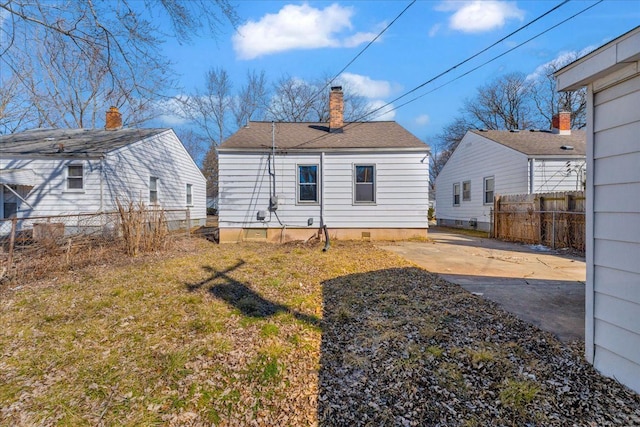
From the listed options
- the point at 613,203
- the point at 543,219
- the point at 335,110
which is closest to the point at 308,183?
the point at 335,110

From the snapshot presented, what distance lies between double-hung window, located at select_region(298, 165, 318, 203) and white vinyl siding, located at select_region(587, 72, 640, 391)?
8167 millimetres

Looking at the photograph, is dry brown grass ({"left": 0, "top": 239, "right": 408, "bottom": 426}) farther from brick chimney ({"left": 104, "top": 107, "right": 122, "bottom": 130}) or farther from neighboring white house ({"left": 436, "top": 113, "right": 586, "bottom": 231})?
brick chimney ({"left": 104, "top": 107, "right": 122, "bottom": 130})

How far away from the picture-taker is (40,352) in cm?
300

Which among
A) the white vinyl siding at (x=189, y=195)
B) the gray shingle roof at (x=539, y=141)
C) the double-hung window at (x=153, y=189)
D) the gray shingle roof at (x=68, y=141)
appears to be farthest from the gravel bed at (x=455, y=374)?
the white vinyl siding at (x=189, y=195)

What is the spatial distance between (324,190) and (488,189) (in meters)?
8.64

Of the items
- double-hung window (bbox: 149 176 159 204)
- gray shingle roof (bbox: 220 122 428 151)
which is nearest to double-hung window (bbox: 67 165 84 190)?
double-hung window (bbox: 149 176 159 204)

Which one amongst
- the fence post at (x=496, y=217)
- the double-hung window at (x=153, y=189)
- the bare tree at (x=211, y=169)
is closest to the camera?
the fence post at (x=496, y=217)

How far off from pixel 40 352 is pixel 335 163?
8.49 metres

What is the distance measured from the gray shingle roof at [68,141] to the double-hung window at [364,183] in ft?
29.8

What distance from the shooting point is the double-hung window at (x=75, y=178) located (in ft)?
36.9

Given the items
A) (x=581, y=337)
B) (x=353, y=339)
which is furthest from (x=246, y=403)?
(x=581, y=337)

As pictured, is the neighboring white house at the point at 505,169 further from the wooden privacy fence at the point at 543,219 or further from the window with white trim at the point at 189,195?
the window with white trim at the point at 189,195

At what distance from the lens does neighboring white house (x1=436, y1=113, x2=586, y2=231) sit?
1196cm

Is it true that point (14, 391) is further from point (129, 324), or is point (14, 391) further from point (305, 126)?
point (305, 126)
